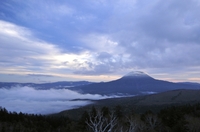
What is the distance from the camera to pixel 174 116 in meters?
59.8

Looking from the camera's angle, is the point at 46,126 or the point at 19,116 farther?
the point at 19,116

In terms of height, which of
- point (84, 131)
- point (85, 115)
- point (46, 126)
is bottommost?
point (46, 126)

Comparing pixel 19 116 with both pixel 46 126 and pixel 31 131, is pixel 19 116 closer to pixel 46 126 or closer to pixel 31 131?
pixel 46 126

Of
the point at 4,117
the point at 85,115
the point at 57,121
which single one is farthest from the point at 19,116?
the point at 85,115

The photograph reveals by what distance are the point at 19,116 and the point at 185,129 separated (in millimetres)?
77730

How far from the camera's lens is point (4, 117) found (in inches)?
3580

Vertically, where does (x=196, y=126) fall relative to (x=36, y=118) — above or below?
above

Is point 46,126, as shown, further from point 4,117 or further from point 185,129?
point 185,129

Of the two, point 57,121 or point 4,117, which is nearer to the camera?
point 4,117

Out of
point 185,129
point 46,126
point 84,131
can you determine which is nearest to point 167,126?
point 185,129

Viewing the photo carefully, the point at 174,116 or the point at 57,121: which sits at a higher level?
the point at 174,116

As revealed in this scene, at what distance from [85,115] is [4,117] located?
165ft

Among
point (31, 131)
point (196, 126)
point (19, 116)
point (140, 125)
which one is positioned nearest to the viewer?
point (196, 126)

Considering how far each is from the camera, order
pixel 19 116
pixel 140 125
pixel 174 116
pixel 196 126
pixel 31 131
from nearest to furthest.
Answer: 1. pixel 196 126
2. pixel 140 125
3. pixel 174 116
4. pixel 31 131
5. pixel 19 116
